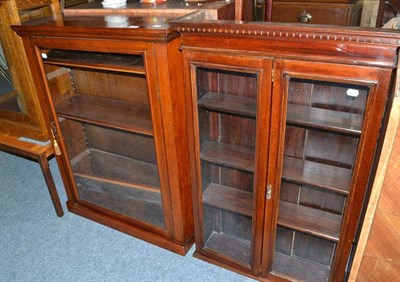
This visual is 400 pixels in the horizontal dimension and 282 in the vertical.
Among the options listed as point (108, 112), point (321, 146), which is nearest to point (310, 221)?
point (321, 146)

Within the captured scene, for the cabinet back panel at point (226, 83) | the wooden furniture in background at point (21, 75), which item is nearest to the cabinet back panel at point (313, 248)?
the cabinet back panel at point (226, 83)

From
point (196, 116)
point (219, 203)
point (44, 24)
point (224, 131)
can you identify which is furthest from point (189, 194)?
point (44, 24)

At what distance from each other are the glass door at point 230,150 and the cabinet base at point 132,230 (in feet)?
0.42

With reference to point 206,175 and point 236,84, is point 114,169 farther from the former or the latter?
point 236,84

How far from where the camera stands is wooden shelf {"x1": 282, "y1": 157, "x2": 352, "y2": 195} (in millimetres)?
1427

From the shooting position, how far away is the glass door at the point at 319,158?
3.95ft

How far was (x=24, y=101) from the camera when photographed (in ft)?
6.91

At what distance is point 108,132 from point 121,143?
101 mm

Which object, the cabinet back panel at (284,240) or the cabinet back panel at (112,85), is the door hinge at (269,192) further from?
the cabinet back panel at (112,85)

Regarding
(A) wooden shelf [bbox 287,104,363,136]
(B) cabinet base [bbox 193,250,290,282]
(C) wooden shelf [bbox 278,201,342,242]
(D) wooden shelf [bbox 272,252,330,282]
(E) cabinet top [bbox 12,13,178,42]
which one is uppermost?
(E) cabinet top [bbox 12,13,178,42]

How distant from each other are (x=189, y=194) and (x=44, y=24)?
1.04m

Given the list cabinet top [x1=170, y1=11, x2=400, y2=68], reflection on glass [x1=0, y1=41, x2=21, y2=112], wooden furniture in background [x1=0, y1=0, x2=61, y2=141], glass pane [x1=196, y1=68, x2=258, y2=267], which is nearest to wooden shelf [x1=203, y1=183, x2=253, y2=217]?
glass pane [x1=196, y1=68, x2=258, y2=267]

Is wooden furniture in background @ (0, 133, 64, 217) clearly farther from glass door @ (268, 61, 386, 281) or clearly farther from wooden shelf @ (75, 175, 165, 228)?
glass door @ (268, 61, 386, 281)

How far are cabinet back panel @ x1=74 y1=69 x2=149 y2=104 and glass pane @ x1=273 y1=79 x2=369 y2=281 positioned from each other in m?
0.81
